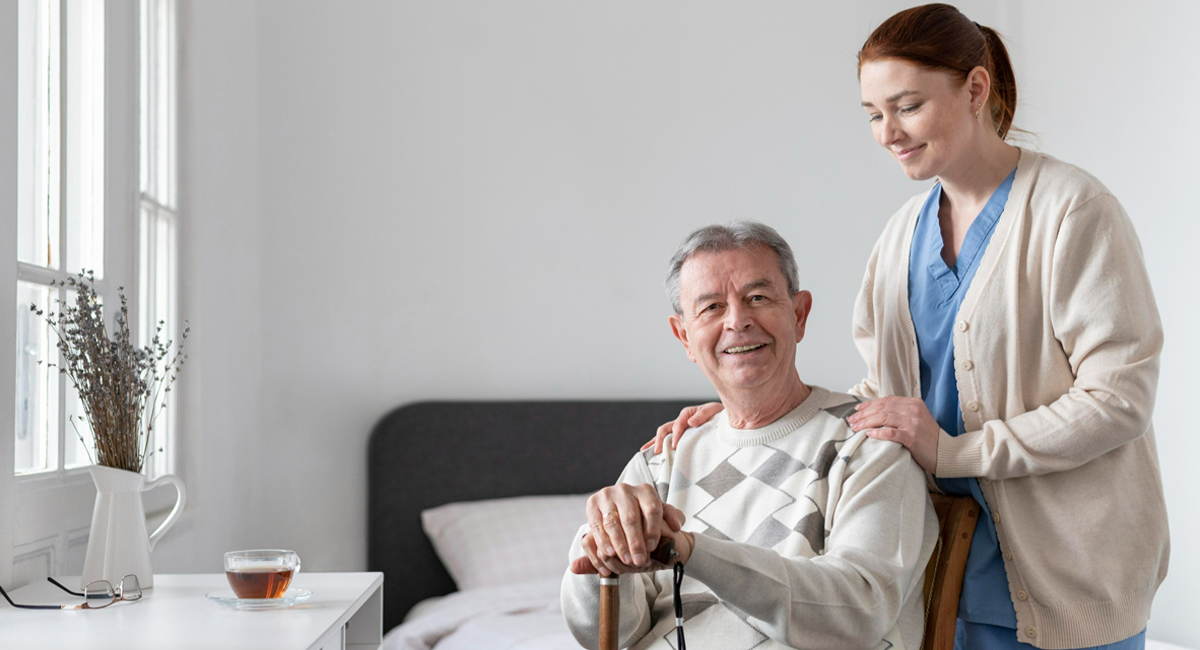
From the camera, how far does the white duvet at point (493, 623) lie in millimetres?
2342

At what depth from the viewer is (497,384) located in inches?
129

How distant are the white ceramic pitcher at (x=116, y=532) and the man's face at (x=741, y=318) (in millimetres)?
945

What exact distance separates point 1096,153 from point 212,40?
2681 mm

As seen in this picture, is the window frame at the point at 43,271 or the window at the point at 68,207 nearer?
the window frame at the point at 43,271

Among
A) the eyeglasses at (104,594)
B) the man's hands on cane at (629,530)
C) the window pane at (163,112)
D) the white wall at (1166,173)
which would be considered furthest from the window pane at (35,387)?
the white wall at (1166,173)

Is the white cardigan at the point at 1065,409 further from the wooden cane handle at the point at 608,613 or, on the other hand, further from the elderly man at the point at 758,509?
the wooden cane handle at the point at 608,613

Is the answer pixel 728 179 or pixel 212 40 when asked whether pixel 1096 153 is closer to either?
pixel 728 179

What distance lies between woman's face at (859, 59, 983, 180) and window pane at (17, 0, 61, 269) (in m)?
1.48

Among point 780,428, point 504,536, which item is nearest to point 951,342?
point 780,428

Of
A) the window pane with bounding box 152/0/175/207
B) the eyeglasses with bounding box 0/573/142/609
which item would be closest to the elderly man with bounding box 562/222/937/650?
the eyeglasses with bounding box 0/573/142/609

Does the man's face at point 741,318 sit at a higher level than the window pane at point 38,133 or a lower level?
lower

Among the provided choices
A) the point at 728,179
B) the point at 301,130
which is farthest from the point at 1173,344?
the point at 301,130

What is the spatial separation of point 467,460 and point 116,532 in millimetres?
1605

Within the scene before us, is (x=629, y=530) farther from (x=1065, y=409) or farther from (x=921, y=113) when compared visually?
(x=921, y=113)
